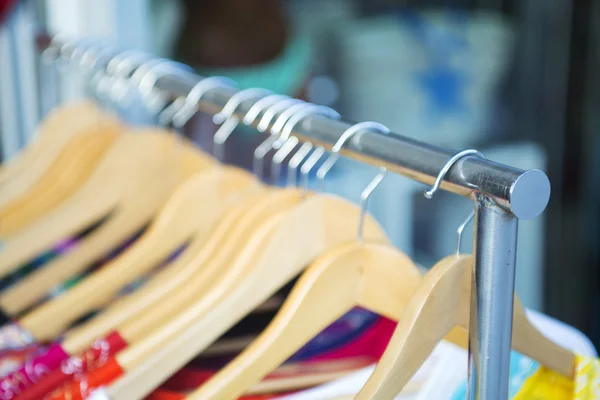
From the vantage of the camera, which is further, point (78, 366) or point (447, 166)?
point (78, 366)

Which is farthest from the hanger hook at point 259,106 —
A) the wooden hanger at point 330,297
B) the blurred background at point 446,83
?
the blurred background at point 446,83

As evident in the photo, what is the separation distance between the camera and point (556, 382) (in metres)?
0.56

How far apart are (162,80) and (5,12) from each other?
561mm

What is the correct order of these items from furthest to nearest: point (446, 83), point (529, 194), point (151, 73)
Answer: point (446, 83)
point (151, 73)
point (529, 194)

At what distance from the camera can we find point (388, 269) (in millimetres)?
541

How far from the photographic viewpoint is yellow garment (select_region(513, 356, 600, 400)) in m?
0.53

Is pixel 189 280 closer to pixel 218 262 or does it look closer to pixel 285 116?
pixel 218 262

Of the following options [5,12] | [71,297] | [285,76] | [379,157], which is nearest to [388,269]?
[379,157]

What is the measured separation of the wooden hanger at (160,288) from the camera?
61cm

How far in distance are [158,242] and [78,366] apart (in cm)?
16

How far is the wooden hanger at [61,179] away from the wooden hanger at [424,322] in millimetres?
521

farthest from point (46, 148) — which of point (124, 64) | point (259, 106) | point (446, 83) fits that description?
point (446, 83)

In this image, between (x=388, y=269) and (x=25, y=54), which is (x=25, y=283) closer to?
(x=388, y=269)

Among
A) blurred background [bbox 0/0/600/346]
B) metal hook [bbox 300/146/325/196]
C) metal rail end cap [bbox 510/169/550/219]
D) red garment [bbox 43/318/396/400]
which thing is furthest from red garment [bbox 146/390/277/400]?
blurred background [bbox 0/0/600/346]
